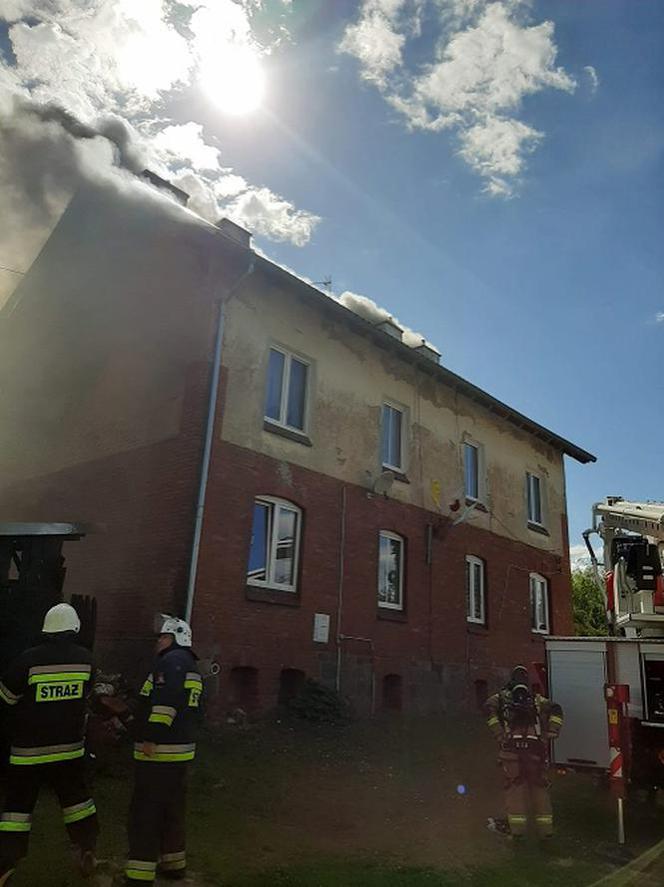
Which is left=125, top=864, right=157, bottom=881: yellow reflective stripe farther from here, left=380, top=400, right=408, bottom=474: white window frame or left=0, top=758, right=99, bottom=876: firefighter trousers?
left=380, top=400, right=408, bottom=474: white window frame

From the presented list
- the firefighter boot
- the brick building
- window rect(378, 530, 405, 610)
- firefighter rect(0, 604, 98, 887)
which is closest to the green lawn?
the firefighter boot

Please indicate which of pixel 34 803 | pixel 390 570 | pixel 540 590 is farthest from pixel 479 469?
pixel 34 803

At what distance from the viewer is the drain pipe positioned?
1029cm

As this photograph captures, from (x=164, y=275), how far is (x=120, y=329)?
1.38 meters

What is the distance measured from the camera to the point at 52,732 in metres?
4.89

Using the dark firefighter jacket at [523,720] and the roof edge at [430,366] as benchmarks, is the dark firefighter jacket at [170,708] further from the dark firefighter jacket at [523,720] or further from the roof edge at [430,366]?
the roof edge at [430,366]

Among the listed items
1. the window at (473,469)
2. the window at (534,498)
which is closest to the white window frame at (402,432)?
the window at (473,469)

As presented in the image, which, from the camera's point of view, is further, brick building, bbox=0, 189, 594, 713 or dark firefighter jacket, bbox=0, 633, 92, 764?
brick building, bbox=0, 189, 594, 713

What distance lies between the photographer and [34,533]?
798cm

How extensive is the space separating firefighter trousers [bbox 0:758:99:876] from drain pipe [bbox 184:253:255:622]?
5.08 m

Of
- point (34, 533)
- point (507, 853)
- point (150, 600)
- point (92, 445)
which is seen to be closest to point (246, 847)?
point (507, 853)

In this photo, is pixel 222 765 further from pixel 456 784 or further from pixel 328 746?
pixel 456 784

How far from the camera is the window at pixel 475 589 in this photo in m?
16.0

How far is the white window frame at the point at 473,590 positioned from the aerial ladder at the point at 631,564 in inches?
171
